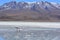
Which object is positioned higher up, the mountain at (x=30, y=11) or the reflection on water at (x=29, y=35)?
the mountain at (x=30, y=11)

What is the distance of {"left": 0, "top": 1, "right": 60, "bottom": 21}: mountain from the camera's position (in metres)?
3.04

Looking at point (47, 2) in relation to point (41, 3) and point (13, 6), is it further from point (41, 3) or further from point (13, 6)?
point (13, 6)

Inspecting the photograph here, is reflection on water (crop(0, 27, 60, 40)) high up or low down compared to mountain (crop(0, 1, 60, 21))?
down

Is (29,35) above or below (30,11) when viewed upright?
below

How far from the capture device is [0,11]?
3119mm

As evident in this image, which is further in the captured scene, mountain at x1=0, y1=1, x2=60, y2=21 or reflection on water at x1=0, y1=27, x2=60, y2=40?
mountain at x1=0, y1=1, x2=60, y2=21

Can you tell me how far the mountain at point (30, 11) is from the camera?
9.98ft

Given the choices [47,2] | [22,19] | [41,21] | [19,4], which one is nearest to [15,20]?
[22,19]

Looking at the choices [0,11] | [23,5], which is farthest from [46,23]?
[0,11]

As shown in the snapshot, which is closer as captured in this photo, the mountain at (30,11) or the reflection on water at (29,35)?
the reflection on water at (29,35)

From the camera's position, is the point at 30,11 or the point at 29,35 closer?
the point at 29,35

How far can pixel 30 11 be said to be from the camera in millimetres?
3092

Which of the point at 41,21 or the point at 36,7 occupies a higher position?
the point at 36,7

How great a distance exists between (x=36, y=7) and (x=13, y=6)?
0.46m
